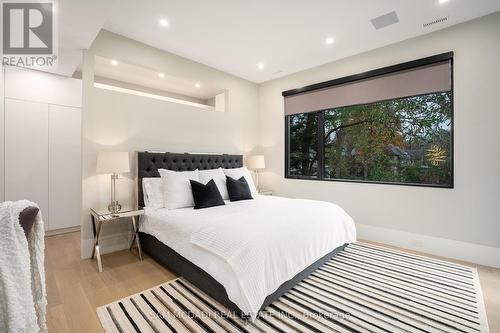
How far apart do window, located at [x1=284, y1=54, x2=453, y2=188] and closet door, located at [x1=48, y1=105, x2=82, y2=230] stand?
3759 mm

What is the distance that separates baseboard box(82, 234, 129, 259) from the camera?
304 cm

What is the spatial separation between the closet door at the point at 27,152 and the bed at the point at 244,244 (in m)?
1.82

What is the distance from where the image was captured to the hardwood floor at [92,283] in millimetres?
1858

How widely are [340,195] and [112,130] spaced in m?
3.58

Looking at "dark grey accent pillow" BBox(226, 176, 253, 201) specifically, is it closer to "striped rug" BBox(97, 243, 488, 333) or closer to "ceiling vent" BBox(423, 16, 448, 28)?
"striped rug" BBox(97, 243, 488, 333)

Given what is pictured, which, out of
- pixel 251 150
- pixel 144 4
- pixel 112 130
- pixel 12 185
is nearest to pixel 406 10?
pixel 144 4

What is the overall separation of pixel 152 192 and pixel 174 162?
26.5 inches

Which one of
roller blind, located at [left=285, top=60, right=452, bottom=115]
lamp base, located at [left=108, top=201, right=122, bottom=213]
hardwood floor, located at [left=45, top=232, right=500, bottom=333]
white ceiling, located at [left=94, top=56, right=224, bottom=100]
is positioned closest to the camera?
hardwood floor, located at [left=45, top=232, right=500, bottom=333]

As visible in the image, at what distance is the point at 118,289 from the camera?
2.29 meters

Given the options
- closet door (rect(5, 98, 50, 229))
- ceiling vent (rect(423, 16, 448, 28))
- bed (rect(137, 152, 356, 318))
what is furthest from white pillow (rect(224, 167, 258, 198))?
ceiling vent (rect(423, 16, 448, 28))

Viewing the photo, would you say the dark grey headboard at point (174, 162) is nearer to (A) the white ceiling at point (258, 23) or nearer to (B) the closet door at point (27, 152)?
(A) the white ceiling at point (258, 23)

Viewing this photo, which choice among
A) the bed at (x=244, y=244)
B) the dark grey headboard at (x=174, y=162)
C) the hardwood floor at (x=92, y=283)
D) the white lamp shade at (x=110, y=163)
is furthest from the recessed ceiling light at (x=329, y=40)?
the hardwood floor at (x=92, y=283)

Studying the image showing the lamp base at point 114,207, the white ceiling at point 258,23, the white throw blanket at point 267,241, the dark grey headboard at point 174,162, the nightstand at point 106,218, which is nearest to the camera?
the white throw blanket at point 267,241

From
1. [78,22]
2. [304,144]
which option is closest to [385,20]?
[304,144]
